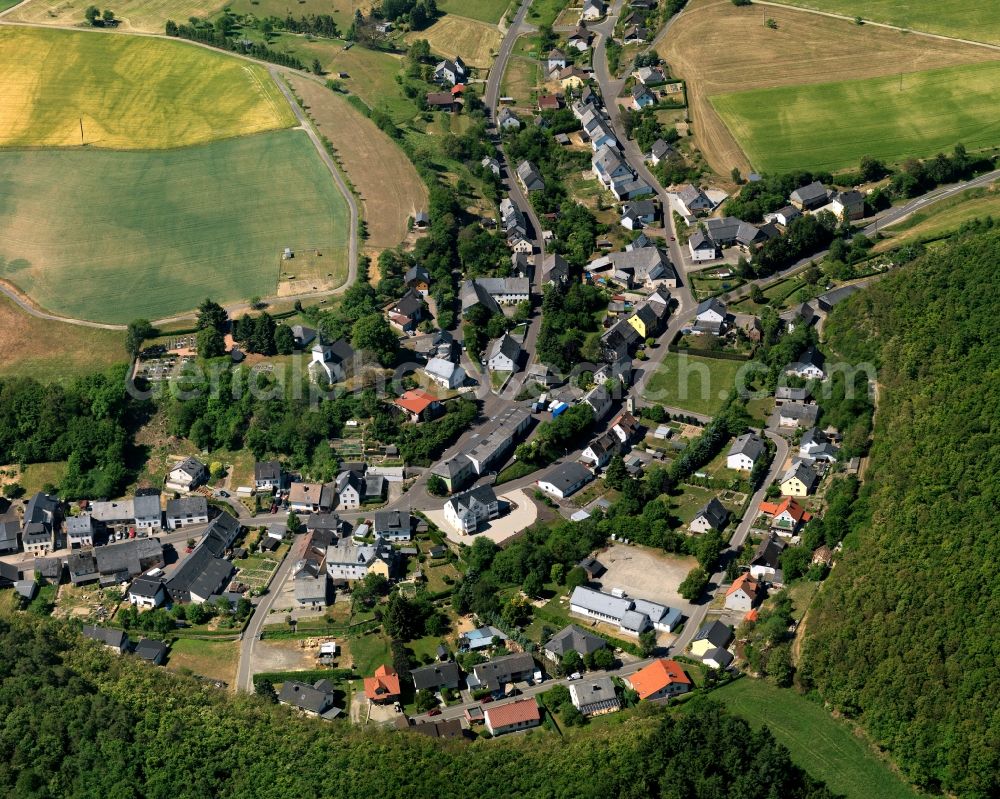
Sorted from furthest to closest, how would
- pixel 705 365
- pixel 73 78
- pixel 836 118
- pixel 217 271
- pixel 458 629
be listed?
pixel 73 78 < pixel 836 118 < pixel 217 271 < pixel 705 365 < pixel 458 629

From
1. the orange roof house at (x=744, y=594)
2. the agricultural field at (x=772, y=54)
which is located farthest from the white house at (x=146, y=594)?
the agricultural field at (x=772, y=54)

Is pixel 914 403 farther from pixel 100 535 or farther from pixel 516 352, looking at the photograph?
pixel 100 535

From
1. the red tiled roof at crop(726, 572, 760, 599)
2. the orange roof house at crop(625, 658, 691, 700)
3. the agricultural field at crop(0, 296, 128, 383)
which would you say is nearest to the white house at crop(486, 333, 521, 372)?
the red tiled roof at crop(726, 572, 760, 599)

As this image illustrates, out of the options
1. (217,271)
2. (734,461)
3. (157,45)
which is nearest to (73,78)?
(157,45)

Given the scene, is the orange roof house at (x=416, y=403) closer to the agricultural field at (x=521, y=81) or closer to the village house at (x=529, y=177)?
the village house at (x=529, y=177)

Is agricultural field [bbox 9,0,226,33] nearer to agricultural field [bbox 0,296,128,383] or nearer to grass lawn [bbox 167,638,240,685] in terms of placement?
agricultural field [bbox 0,296,128,383]

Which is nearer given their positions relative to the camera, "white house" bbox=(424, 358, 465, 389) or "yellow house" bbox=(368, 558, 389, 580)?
"yellow house" bbox=(368, 558, 389, 580)

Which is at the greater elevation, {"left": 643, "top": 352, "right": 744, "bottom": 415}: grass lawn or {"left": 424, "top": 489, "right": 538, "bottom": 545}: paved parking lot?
{"left": 643, "top": 352, "right": 744, "bottom": 415}: grass lawn
